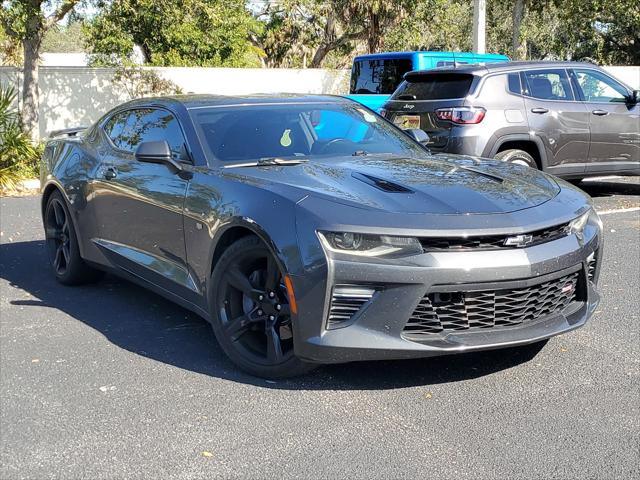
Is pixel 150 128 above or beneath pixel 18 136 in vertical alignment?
above

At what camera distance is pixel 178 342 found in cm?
509

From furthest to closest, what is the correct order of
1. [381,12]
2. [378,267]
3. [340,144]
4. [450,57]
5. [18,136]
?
1. [381,12]
2. [18,136]
3. [450,57]
4. [340,144]
5. [378,267]

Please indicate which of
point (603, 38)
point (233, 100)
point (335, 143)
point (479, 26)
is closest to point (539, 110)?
point (335, 143)

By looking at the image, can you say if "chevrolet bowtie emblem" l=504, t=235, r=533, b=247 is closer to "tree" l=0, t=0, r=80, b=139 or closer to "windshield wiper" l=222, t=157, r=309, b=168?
"windshield wiper" l=222, t=157, r=309, b=168

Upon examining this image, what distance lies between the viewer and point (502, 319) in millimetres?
4043

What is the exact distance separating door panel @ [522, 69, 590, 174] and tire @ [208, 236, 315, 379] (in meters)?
6.13

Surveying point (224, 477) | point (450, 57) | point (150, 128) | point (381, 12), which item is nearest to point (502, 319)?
A: point (224, 477)

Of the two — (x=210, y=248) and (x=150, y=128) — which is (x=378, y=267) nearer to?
(x=210, y=248)

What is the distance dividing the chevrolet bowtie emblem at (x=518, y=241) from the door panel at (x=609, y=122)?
21.7 feet

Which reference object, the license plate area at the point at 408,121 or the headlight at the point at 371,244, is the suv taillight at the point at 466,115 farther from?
the headlight at the point at 371,244

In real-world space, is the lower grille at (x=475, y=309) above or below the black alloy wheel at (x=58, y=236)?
above

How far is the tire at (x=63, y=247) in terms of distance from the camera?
646 centimetres

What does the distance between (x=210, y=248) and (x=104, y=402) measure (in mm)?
1009

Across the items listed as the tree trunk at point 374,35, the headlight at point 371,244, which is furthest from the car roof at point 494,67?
the tree trunk at point 374,35
